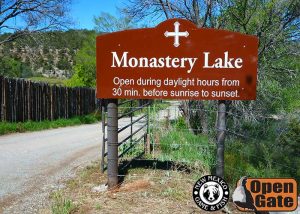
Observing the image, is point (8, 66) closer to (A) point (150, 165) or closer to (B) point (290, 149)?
(A) point (150, 165)

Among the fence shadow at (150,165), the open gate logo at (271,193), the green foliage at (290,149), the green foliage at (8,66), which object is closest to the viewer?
the open gate logo at (271,193)

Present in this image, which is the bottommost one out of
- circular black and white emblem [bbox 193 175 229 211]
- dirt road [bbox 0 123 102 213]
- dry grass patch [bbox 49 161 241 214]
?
dirt road [bbox 0 123 102 213]

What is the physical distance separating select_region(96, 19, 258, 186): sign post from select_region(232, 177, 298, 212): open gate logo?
2.99m

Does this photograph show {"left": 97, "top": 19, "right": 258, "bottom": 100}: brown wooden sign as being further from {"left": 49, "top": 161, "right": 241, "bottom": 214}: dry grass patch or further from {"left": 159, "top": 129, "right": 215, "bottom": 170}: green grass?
{"left": 159, "top": 129, "right": 215, "bottom": 170}: green grass

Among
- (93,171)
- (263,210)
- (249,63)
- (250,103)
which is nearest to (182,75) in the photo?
(249,63)

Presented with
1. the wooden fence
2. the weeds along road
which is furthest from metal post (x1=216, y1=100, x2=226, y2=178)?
the wooden fence

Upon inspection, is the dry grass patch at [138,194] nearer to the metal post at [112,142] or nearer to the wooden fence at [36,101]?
the metal post at [112,142]

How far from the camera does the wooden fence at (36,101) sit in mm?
15867

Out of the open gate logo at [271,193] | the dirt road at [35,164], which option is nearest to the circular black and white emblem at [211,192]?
the open gate logo at [271,193]

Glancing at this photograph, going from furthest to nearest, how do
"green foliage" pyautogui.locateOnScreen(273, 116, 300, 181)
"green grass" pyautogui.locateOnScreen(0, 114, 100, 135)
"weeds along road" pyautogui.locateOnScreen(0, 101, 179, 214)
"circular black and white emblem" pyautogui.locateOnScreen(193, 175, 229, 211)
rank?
"green grass" pyautogui.locateOnScreen(0, 114, 100, 135) → "green foliage" pyautogui.locateOnScreen(273, 116, 300, 181) → "weeds along road" pyautogui.locateOnScreen(0, 101, 179, 214) → "circular black and white emblem" pyautogui.locateOnScreen(193, 175, 229, 211)

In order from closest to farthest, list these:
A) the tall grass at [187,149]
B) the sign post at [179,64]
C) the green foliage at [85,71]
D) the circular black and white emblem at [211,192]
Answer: the circular black and white emblem at [211,192]
the sign post at [179,64]
the tall grass at [187,149]
the green foliage at [85,71]

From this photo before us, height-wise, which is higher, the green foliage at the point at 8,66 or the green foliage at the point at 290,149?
the green foliage at the point at 8,66

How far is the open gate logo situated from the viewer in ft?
8.64

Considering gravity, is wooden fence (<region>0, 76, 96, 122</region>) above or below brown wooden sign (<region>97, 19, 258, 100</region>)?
below
